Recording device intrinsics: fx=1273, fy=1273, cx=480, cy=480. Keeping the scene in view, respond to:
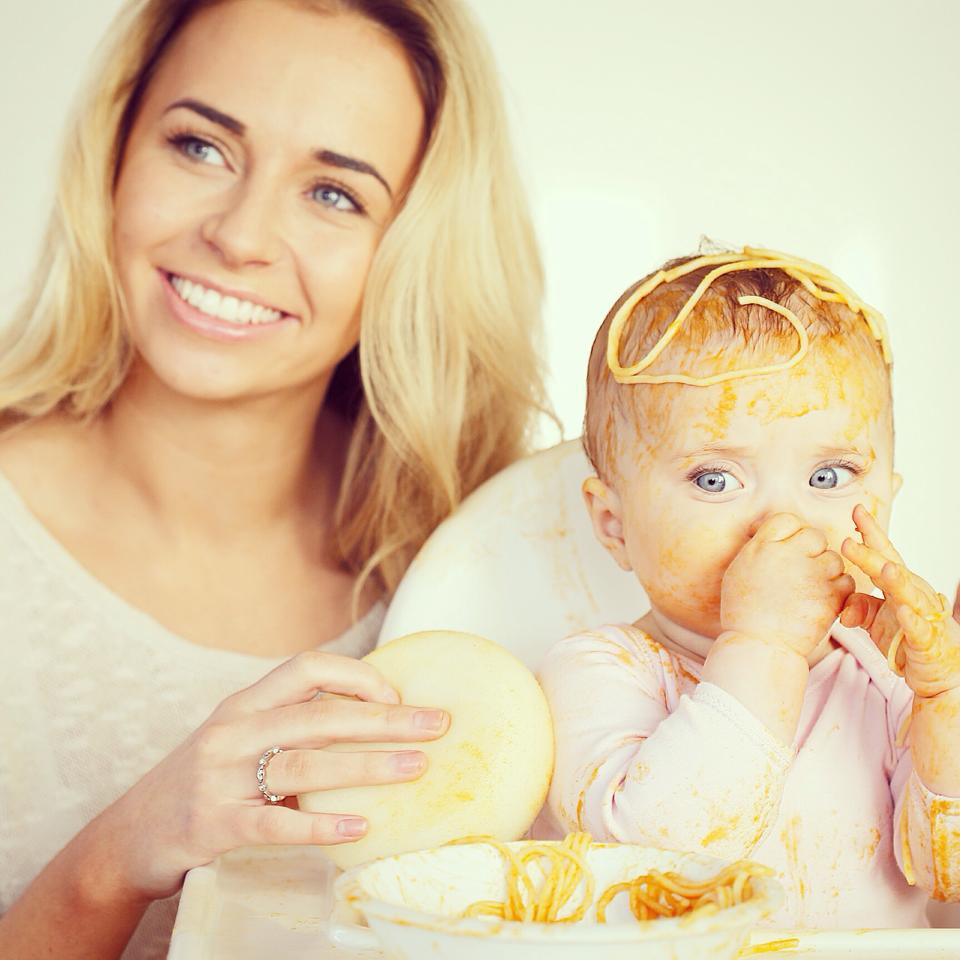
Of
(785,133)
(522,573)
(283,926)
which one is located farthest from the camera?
(785,133)

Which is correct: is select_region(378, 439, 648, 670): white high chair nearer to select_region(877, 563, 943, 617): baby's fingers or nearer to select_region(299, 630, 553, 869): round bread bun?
select_region(299, 630, 553, 869): round bread bun

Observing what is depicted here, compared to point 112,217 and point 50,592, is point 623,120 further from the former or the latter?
point 50,592

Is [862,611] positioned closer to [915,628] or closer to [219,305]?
[915,628]

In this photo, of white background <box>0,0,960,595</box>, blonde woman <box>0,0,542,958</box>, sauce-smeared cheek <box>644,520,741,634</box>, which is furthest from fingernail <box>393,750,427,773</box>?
white background <box>0,0,960,595</box>

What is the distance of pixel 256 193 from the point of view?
1.48m

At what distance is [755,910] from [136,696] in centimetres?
105

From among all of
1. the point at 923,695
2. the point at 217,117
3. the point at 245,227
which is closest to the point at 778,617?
the point at 923,695

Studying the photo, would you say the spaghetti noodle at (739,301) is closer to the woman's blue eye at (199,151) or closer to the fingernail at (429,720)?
the fingernail at (429,720)

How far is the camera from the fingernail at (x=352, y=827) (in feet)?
3.05

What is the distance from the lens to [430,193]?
64.3 inches

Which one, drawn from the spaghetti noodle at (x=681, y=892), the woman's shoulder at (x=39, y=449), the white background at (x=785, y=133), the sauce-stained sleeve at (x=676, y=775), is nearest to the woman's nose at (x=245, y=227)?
the woman's shoulder at (x=39, y=449)

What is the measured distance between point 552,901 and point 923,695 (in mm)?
324

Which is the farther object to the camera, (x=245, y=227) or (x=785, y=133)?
(x=785, y=133)

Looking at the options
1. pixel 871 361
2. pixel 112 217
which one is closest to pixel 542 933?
pixel 871 361
